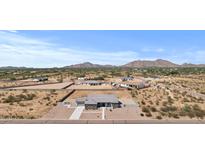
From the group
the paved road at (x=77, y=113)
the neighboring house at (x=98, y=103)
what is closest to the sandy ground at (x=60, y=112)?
the paved road at (x=77, y=113)

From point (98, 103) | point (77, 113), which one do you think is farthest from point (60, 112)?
point (98, 103)

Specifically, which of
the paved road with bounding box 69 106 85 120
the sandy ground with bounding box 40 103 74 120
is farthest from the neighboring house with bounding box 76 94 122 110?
the sandy ground with bounding box 40 103 74 120

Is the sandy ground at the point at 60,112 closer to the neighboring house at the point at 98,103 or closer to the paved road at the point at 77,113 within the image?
the paved road at the point at 77,113

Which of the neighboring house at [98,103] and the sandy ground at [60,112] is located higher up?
the neighboring house at [98,103]

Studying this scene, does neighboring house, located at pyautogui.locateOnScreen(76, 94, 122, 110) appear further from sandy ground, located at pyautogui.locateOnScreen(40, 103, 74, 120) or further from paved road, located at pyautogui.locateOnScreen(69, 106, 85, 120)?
sandy ground, located at pyautogui.locateOnScreen(40, 103, 74, 120)

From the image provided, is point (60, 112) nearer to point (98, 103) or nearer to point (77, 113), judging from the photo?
point (77, 113)

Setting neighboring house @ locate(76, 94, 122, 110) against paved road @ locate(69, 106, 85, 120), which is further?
neighboring house @ locate(76, 94, 122, 110)

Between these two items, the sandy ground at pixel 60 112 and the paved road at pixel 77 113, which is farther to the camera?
the sandy ground at pixel 60 112

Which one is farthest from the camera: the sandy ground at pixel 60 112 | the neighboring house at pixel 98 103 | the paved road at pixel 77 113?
the neighboring house at pixel 98 103
